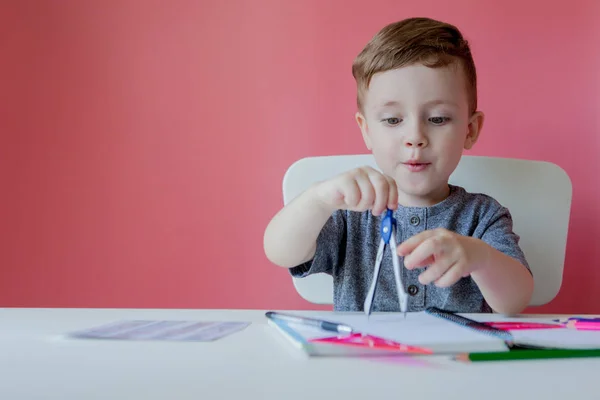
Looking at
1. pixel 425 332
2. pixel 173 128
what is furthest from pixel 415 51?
pixel 173 128

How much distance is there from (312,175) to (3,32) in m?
0.88

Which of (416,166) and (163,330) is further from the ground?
(416,166)

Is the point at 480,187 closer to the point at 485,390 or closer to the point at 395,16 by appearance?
the point at 395,16

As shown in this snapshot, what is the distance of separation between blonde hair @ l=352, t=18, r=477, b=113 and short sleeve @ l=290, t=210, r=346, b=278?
0.21 m

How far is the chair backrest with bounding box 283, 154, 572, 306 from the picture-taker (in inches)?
38.5

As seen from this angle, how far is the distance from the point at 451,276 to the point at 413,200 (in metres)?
0.41

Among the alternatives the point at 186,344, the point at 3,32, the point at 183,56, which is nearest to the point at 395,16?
the point at 183,56

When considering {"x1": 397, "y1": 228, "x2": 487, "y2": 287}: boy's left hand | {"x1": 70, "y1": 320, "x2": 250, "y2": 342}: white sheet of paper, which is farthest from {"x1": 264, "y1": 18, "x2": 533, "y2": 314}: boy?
{"x1": 70, "y1": 320, "x2": 250, "y2": 342}: white sheet of paper

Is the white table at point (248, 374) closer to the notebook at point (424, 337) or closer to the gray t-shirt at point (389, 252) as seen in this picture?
the notebook at point (424, 337)

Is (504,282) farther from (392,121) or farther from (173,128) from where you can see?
(173,128)

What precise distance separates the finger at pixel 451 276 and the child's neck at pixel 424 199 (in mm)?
394

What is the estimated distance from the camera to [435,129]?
0.91 m

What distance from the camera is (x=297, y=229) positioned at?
807 millimetres

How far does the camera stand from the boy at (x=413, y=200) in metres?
0.80
